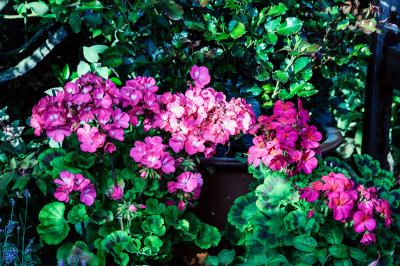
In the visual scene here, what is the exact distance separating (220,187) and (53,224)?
0.69 metres

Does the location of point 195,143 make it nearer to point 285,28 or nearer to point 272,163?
point 272,163

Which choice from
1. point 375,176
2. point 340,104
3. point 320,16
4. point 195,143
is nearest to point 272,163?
point 195,143

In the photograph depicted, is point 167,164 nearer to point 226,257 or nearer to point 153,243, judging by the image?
point 153,243

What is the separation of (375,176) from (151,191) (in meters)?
0.89

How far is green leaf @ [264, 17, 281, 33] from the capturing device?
1.91m

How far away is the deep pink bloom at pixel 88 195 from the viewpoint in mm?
1565

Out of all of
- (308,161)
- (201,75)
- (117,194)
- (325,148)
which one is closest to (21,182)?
(117,194)

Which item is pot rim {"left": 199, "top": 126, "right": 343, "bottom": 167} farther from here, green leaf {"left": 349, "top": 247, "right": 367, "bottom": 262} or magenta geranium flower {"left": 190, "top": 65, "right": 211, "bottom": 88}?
green leaf {"left": 349, "top": 247, "right": 367, "bottom": 262}

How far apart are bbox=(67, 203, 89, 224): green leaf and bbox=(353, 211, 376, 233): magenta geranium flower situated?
0.86 metres

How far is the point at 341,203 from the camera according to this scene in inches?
54.5

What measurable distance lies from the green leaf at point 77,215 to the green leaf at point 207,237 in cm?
42

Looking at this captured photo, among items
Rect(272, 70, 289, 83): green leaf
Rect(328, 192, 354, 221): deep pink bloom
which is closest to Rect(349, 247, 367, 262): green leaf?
Rect(328, 192, 354, 221): deep pink bloom

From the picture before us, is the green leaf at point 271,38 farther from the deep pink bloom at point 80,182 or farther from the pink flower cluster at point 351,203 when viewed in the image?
the deep pink bloom at point 80,182

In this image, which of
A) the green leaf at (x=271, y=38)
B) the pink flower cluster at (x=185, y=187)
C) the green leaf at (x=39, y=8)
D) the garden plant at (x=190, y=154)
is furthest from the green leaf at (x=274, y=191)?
the green leaf at (x=39, y=8)
